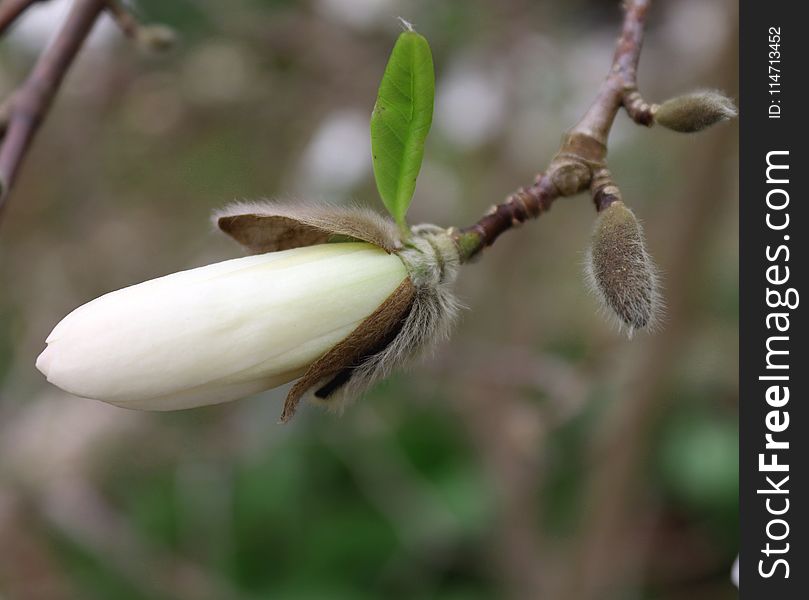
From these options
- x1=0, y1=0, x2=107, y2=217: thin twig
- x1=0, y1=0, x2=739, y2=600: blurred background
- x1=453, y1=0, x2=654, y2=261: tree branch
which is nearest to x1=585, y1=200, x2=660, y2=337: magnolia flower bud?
x1=453, y1=0, x2=654, y2=261: tree branch

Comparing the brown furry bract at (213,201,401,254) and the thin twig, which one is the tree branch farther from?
the thin twig

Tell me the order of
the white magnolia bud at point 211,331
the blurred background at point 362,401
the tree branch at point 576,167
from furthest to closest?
the blurred background at point 362,401, the tree branch at point 576,167, the white magnolia bud at point 211,331

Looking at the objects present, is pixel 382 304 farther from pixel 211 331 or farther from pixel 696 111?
pixel 696 111

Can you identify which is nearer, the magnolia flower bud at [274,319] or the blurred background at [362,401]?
the magnolia flower bud at [274,319]

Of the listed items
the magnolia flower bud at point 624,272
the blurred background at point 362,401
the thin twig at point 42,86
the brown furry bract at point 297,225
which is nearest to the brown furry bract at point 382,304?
the brown furry bract at point 297,225

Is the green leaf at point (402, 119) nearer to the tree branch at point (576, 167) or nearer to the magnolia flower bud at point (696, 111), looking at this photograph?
the tree branch at point (576, 167)

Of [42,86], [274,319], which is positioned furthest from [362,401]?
[274,319]

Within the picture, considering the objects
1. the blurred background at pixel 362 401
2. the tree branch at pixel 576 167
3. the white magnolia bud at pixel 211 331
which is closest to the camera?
the white magnolia bud at pixel 211 331
